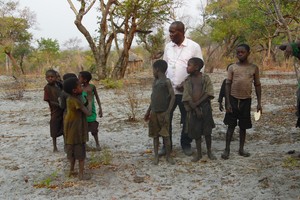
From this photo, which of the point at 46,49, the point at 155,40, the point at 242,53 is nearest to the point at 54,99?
the point at 242,53

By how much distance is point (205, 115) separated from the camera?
14.0ft

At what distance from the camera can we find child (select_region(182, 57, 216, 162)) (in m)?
4.23

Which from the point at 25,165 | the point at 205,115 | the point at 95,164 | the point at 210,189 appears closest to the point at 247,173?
the point at 210,189

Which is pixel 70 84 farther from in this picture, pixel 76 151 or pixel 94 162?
pixel 94 162

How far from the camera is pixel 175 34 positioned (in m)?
4.32

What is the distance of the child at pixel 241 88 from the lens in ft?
13.8

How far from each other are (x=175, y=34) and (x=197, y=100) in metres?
0.90

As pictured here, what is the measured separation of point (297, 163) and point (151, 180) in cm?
181

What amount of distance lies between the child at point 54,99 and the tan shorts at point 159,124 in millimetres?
1476

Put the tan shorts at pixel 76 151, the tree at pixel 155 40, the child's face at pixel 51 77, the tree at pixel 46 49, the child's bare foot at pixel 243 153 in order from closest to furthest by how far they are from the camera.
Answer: the tan shorts at pixel 76 151
the child's bare foot at pixel 243 153
the child's face at pixel 51 77
the tree at pixel 155 40
the tree at pixel 46 49

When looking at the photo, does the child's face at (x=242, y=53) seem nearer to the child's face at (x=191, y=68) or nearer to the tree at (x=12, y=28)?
the child's face at (x=191, y=68)

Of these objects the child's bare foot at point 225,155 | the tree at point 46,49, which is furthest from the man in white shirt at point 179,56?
the tree at point 46,49

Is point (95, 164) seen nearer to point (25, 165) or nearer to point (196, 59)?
point (25, 165)

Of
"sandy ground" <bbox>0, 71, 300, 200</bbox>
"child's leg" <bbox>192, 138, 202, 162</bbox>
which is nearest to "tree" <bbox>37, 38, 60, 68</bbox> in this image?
"sandy ground" <bbox>0, 71, 300, 200</bbox>
